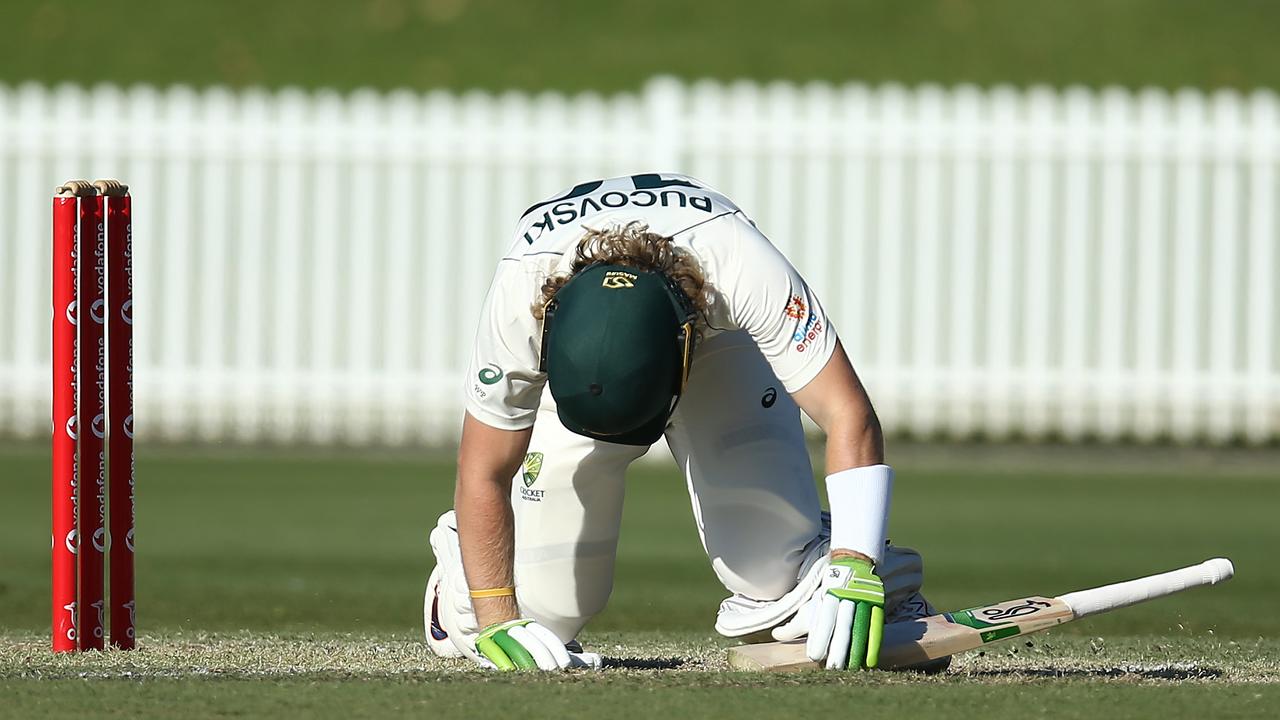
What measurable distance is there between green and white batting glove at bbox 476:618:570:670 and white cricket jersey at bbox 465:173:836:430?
1.38 ft

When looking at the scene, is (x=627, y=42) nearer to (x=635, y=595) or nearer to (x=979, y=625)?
(x=635, y=595)

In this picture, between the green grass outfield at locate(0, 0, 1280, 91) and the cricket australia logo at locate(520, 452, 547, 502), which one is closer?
the cricket australia logo at locate(520, 452, 547, 502)

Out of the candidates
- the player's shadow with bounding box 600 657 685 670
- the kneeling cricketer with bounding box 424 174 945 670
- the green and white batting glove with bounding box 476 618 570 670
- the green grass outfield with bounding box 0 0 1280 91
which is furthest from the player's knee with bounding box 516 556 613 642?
the green grass outfield with bounding box 0 0 1280 91

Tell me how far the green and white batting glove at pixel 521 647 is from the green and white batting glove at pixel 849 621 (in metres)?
0.51

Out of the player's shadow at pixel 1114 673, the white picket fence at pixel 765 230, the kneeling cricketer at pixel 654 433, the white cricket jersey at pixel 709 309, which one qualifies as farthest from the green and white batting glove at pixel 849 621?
the white picket fence at pixel 765 230

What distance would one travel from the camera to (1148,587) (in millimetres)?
4164

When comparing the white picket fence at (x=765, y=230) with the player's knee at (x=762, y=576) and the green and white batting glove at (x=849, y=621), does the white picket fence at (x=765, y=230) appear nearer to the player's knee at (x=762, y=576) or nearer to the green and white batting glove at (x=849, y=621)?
the player's knee at (x=762, y=576)

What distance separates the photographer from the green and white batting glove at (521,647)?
12.7 ft

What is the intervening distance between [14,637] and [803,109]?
236 inches

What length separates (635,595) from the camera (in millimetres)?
5762

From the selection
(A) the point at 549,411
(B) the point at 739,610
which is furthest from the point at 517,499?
(B) the point at 739,610

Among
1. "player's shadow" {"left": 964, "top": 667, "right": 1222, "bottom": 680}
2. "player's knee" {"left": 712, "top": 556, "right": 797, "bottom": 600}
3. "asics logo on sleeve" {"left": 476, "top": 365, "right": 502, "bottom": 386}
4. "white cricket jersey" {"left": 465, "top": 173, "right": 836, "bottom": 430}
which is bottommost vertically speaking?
"player's shadow" {"left": 964, "top": 667, "right": 1222, "bottom": 680}

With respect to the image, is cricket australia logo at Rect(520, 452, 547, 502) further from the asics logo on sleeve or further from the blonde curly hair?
the blonde curly hair

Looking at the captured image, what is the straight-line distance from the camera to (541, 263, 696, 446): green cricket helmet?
368cm
